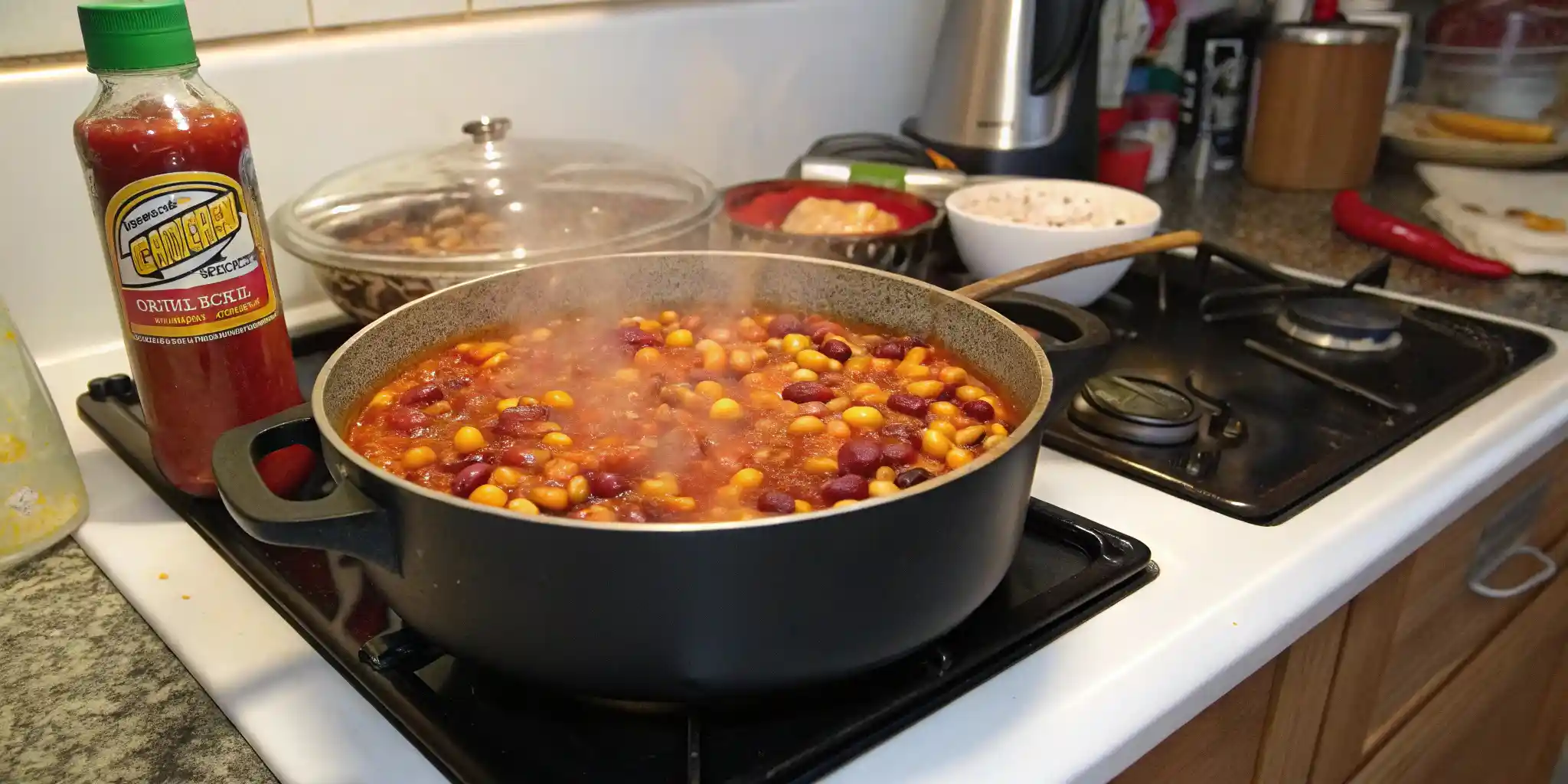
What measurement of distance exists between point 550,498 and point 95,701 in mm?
292

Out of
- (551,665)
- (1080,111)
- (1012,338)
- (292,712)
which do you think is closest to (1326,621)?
(1012,338)

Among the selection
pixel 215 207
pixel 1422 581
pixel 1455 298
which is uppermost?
pixel 215 207

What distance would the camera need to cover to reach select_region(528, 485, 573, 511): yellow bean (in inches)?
26.2

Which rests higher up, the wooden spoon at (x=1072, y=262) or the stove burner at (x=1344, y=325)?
the wooden spoon at (x=1072, y=262)

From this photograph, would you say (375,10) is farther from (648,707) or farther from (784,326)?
(648,707)

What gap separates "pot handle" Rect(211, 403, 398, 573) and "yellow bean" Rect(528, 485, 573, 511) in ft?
0.34

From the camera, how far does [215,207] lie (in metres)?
0.74

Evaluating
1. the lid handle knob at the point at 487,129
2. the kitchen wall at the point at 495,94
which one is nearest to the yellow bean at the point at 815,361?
the lid handle knob at the point at 487,129

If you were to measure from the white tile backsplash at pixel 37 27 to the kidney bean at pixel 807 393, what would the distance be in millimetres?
730

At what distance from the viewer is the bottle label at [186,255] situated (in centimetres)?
72

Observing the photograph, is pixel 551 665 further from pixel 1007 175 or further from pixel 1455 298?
pixel 1455 298

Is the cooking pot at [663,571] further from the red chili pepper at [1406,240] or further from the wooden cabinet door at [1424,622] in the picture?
the red chili pepper at [1406,240]

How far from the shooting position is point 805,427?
79cm

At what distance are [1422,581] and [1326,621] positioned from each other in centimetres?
20
